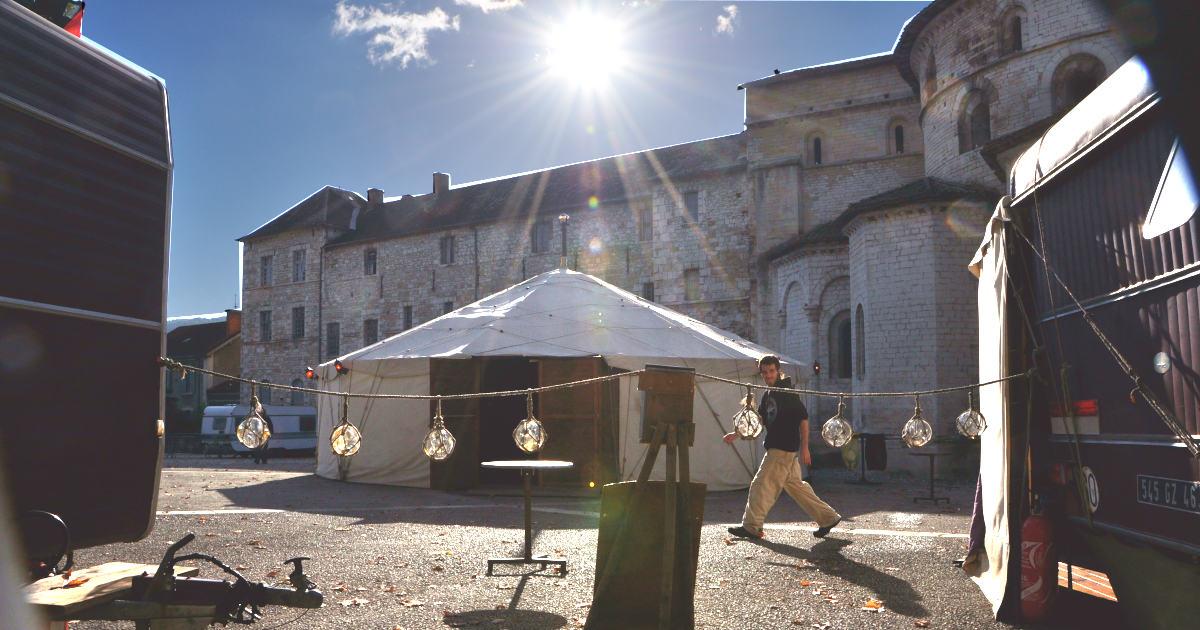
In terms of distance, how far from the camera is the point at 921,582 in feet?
19.5

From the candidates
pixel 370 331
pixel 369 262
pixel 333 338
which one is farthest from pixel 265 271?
pixel 370 331

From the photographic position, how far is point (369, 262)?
37500 mm

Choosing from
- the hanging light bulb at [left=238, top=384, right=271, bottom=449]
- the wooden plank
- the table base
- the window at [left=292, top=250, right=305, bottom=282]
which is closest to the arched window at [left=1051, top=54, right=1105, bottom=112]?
the table base

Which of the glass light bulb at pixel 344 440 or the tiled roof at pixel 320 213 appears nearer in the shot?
the glass light bulb at pixel 344 440

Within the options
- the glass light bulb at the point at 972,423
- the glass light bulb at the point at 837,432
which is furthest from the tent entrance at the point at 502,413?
the glass light bulb at the point at 972,423

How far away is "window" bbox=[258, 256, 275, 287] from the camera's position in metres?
40.9

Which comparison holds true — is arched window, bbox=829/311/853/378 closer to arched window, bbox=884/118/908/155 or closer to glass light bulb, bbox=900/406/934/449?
arched window, bbox=884/118/908/155

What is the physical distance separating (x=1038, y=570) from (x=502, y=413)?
11177 mm

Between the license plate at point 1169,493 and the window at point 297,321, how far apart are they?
39.1 metres

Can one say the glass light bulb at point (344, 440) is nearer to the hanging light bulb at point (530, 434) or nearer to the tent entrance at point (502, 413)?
the hanging light bulb at point (530, 434)

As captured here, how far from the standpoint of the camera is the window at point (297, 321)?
1550 inches

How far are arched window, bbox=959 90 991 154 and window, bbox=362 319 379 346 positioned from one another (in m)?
25.5

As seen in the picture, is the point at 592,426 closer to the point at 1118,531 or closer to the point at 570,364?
the point at 570,364

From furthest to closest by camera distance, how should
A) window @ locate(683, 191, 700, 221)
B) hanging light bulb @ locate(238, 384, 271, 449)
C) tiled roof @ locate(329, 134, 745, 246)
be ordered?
tiled roof @ locate(329, 134, 745, 246) → window @ locate(683, 191, 700, 221) → hanging light bulb @ locate(238, 384, 271, 449)
